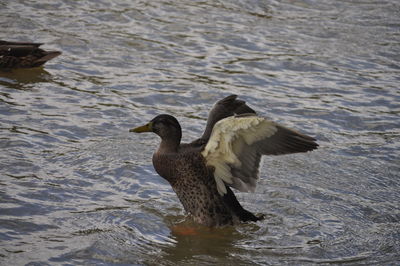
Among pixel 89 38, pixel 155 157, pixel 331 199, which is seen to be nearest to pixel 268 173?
pixel 331 199

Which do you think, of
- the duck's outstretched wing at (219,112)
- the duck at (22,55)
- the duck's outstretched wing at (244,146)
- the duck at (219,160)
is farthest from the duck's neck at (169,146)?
the duck at (22,55)

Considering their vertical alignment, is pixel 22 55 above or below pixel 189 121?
above

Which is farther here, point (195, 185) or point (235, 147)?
point (195, 185)

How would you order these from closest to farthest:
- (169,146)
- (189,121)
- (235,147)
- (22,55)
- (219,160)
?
(235,147) < (219,160) < (169,146) < (189,121) < (22,55)

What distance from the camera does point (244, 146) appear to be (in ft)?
20.2

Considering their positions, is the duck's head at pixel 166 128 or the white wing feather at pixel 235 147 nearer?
the white wing feather at pixel 235 147

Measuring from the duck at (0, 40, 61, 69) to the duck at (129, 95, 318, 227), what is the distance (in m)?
3.15

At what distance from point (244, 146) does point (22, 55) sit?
425 centimetres

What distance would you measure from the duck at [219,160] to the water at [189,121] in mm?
195

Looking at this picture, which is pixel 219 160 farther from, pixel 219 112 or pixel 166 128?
pixel 166 128

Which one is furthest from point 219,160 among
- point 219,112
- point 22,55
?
point 22,55

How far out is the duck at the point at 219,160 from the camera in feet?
19.7

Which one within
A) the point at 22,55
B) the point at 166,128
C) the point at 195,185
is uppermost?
the point at 22,55

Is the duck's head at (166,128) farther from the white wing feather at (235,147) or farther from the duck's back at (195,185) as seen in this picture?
the white wing feather at (235,147)
